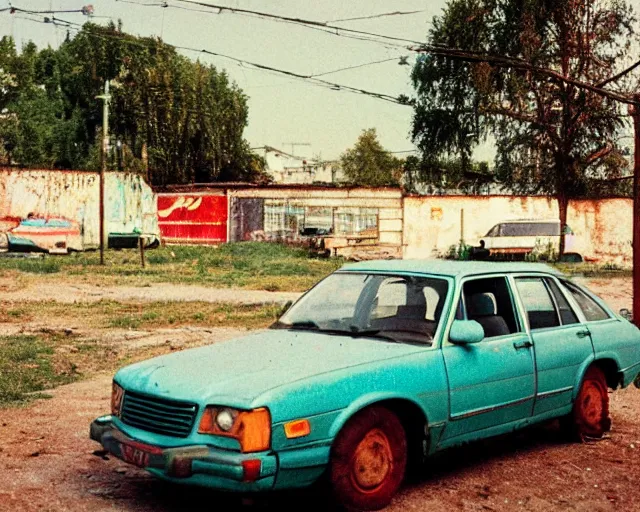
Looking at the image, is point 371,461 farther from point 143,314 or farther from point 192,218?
point 192,218

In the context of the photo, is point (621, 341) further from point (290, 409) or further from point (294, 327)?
point (290, 409)

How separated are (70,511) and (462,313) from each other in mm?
2782

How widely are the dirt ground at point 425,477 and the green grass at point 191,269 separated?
49.2 feet

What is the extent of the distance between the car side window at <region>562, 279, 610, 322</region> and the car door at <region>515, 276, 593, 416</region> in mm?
221

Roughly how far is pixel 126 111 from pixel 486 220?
29455 mm

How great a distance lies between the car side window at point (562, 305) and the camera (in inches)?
277

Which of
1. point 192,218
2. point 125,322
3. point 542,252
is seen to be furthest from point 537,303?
point 192,218

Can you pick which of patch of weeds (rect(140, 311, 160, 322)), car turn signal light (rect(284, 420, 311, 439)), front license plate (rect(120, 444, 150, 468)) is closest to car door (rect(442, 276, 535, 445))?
car turn signal light (rect(284, 420, 311, 439))

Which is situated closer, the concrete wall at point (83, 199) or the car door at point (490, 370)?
the car door at point (490, 370)

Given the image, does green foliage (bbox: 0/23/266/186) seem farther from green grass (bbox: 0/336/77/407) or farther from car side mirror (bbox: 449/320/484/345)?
car side mirror (bbox: 449/320/484/345)

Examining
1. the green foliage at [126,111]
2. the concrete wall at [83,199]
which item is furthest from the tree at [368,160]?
the concrete wall at [83,199]

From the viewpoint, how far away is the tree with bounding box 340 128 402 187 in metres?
97.2

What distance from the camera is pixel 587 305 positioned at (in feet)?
24.4

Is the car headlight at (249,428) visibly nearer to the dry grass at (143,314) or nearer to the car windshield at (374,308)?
the car windshield at (374,308)
